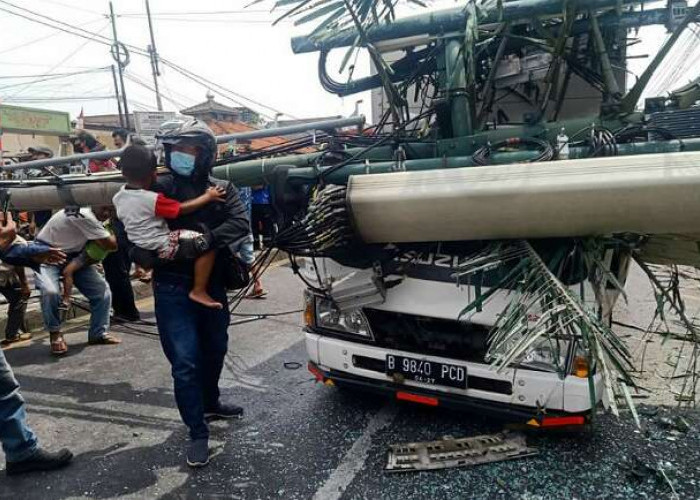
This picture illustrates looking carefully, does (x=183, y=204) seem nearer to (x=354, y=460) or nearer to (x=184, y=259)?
(x=184, y=259)

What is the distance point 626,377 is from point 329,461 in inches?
66.4

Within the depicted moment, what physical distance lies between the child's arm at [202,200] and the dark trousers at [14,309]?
3289mm

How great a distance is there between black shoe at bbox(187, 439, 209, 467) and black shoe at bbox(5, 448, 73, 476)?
736mm

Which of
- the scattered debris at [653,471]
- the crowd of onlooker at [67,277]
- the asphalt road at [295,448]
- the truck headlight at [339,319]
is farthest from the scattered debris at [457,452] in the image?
the crowd of onlooker at [67,277]

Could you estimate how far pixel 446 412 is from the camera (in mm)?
3395

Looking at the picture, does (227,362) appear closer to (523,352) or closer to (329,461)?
(329,461)

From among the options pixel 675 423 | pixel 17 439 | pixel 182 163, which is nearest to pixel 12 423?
pixel 17 439

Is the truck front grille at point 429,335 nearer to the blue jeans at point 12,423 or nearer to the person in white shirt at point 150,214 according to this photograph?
the person in white shirt at point 150,214

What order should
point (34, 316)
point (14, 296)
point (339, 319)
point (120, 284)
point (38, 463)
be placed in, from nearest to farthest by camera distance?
point (38, 463)
point (339, 319)
point (14, 296)
point (34, 316)
point (120, 284)

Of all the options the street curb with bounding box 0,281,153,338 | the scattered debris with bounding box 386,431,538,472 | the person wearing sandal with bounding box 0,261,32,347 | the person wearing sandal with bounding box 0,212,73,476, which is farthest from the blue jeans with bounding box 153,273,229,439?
the street curb with bounding box 0,281,153,338

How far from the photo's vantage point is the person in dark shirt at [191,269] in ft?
9.57

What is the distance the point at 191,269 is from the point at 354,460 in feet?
4.78

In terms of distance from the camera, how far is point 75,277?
5.11 m

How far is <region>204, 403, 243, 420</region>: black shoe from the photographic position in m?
3.46
